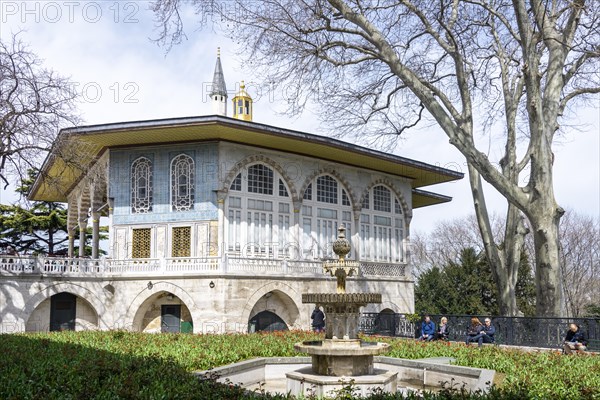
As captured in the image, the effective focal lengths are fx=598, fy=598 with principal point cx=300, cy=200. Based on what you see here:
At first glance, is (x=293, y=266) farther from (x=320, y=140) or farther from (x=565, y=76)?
(x=565, y=76)

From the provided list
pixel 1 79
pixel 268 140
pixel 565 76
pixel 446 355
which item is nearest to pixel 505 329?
pixel 446 355

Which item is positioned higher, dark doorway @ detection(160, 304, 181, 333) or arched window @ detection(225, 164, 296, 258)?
arched window @ detection(225, 164, 296, 258)

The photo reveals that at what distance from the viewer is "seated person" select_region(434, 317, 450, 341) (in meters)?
16.0

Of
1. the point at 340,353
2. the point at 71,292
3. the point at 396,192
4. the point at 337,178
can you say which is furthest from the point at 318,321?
the point at 396,192

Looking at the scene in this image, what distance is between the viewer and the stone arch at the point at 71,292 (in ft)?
62.2

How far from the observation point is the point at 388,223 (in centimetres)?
2628

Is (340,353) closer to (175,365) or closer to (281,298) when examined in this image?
(175,365)

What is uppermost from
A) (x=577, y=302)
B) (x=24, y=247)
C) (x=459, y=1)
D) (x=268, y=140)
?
(x=459, y=1)

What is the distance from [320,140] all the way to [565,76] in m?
8.29

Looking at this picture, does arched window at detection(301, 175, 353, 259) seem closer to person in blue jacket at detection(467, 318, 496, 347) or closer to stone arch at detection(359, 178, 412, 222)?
stone arch at detection(359, 178, 412, 222)

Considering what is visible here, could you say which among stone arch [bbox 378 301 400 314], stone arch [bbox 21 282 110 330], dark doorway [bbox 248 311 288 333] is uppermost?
stone arch [bbox 21 282 110 330]

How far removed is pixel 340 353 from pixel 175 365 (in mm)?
2622

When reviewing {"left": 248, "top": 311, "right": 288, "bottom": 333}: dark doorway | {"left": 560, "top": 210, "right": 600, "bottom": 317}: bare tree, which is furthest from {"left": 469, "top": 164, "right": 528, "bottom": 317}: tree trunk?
{"left": 560, "top": 210, "right": 600, "bottom": 317}: bare tree

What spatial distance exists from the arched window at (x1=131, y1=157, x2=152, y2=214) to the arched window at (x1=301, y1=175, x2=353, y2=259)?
18.9ft
